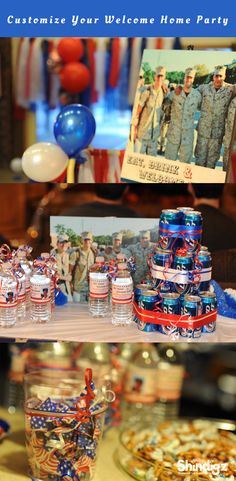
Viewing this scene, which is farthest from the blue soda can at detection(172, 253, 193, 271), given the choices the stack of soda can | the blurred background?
the blurred background

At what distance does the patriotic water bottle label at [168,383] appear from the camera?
9.09ft

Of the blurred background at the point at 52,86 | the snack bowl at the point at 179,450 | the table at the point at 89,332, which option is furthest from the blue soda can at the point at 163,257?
the blurred background at the point at 52,86

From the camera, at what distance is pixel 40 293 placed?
2.01 m

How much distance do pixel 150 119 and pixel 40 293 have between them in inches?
32.7

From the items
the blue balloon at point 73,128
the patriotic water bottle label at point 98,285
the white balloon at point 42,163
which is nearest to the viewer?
the patriotic water bottle label at point 98,285


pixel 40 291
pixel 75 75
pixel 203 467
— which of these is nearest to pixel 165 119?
pixel 40 291

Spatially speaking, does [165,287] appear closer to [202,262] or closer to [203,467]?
[202,262]

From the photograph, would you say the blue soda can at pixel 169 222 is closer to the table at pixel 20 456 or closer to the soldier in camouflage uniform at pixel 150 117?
the soldier in camouflage uniform at pixel 150 117

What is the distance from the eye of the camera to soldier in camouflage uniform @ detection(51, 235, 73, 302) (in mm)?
2283

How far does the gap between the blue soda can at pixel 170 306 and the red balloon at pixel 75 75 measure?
14.0ft

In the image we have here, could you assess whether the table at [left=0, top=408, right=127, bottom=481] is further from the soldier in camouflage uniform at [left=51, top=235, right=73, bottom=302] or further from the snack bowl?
the soldier in camouflage uniform at [left=51, top=235, right=73, bottom=302]

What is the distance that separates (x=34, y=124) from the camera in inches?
243

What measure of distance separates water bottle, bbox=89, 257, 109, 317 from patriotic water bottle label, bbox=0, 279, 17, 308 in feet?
0.85
